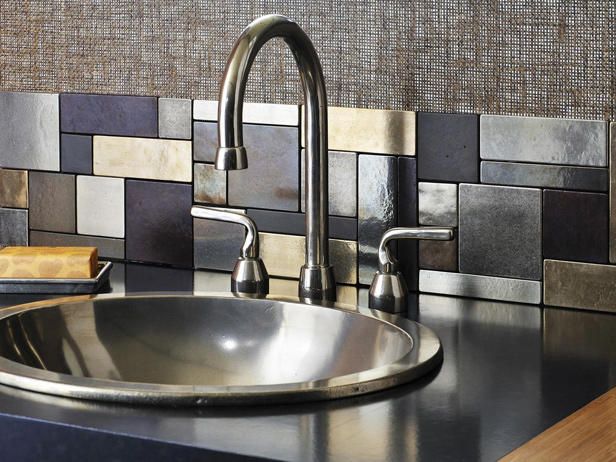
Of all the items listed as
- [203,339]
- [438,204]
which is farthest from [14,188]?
[438,204]

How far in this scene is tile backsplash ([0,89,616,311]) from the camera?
1604mm

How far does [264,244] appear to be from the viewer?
1.85 meters

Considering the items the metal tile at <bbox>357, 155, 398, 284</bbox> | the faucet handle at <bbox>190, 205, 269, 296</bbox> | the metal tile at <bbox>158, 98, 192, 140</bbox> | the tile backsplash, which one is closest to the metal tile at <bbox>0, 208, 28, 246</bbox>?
the tile backsplash

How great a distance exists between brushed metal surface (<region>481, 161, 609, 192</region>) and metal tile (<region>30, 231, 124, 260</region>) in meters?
0.68

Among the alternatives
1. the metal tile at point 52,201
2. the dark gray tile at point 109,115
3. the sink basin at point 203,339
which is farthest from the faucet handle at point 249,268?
the metal tile at point 52,201

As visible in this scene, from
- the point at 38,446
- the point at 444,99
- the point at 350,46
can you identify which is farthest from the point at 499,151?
the point at 38,446

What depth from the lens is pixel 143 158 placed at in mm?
1945

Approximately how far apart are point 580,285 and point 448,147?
0.90 ft

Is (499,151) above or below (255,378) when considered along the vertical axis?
above

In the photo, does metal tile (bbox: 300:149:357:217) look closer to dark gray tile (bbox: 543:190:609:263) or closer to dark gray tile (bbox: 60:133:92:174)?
dark gray tile (bbox: 543:190:609:263)

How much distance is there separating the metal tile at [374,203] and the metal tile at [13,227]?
0.66 metres

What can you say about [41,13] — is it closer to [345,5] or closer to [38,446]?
[345,5]

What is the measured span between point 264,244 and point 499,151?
42 cm

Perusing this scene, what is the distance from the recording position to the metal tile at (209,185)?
1.88 metres
